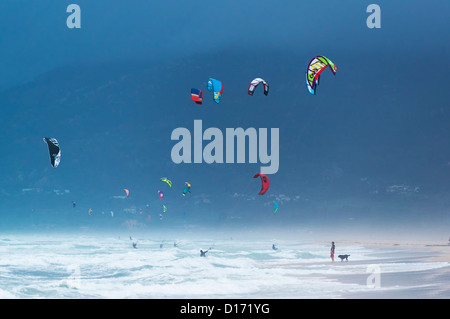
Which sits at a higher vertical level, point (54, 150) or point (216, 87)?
point (216, 87)

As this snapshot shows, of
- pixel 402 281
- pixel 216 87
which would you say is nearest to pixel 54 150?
pixel 216 87

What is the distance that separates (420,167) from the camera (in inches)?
4424

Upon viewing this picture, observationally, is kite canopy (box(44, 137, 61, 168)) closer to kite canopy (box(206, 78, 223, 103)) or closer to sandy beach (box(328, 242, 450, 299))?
kite canopy (box(206, 78, 223, 103))

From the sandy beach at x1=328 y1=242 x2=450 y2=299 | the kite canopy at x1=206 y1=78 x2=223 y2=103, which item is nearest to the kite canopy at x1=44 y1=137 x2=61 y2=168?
the kite canopy at x1=206 y1=78 x2=223 y2=103

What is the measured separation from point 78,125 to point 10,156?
690 inches

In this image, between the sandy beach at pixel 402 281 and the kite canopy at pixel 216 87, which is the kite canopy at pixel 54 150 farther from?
the sandy beach at pixel 402 281

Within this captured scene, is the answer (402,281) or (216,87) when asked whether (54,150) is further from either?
(402,281)

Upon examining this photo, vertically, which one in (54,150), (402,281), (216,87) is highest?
(216,87)

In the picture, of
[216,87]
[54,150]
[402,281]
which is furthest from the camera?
[216,87]
